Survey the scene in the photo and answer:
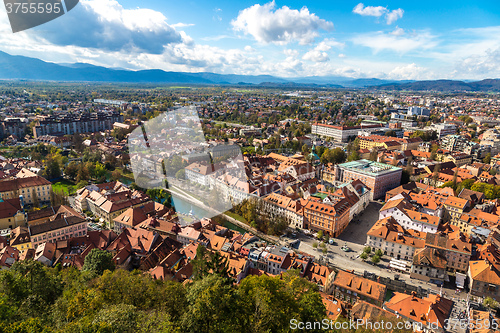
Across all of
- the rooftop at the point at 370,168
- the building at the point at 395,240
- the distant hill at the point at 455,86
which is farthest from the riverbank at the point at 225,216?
the distant hill at the point at 455,86

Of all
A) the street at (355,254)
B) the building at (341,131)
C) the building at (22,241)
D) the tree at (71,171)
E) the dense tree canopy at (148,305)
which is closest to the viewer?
the dense tree canopy at (148,305)

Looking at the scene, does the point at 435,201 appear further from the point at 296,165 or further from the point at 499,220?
the point at 296,165

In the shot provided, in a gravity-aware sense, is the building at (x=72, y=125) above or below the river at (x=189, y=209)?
above

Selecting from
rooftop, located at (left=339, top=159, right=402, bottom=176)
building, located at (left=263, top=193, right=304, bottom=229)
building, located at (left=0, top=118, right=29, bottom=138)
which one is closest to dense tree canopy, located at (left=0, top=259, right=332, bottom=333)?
building, located at (left=263, top=193, right=304, bottom=229)

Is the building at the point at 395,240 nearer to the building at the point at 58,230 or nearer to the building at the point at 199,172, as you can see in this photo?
the building at the point at 199,172

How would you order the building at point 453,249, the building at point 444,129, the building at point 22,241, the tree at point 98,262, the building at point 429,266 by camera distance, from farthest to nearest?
the building at point 444,129
the building at point 22,241
the building at point 453,249
the building at point 429,266
the tree at point 98,262

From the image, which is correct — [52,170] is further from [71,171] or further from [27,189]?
[27,189]

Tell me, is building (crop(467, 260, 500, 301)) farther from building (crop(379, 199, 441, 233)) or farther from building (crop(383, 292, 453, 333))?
building (crop(379, 199, 441, 233))
